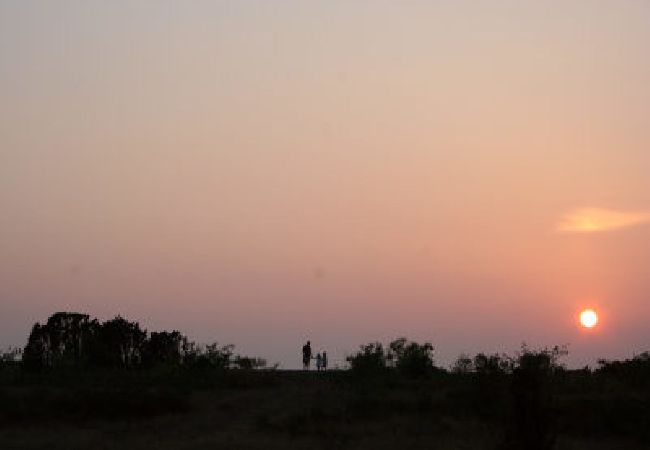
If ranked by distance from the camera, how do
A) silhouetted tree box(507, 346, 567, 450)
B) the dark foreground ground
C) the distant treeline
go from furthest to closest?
the distant treeline
the dark foreground ground
silhouetted tree box(507, 346, 567, 450)

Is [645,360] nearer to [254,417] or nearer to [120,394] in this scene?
[254,417]

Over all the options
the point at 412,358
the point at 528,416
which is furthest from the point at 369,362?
the point at 528,416

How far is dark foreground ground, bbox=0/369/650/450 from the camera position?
37.5 meters

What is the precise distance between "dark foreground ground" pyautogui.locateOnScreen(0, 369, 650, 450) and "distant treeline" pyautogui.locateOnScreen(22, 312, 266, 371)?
837cm

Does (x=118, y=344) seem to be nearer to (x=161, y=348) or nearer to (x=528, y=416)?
(x=161, y=348)

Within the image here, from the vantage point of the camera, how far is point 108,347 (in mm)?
58594

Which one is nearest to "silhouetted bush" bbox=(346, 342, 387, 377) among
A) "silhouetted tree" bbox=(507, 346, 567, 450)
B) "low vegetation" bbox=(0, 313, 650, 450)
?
"low vegetation" bbox=(0, 313, 650, 450)

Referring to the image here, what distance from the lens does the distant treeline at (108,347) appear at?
186 ft

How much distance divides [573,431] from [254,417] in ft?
40.8

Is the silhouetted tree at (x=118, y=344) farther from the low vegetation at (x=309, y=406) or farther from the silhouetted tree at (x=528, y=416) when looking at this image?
the silhouetted tree at (x=528, y=416)

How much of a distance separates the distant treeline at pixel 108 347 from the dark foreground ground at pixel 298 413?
8.37 metres

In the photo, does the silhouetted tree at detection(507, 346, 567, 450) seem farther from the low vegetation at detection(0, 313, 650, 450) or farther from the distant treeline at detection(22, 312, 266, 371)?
the distant treeline at detection(22, 312, 266, 371)

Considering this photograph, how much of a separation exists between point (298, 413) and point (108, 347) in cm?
2103

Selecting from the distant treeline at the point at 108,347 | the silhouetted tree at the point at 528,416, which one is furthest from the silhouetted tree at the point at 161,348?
the silhouetted tree at the point at 528,416
